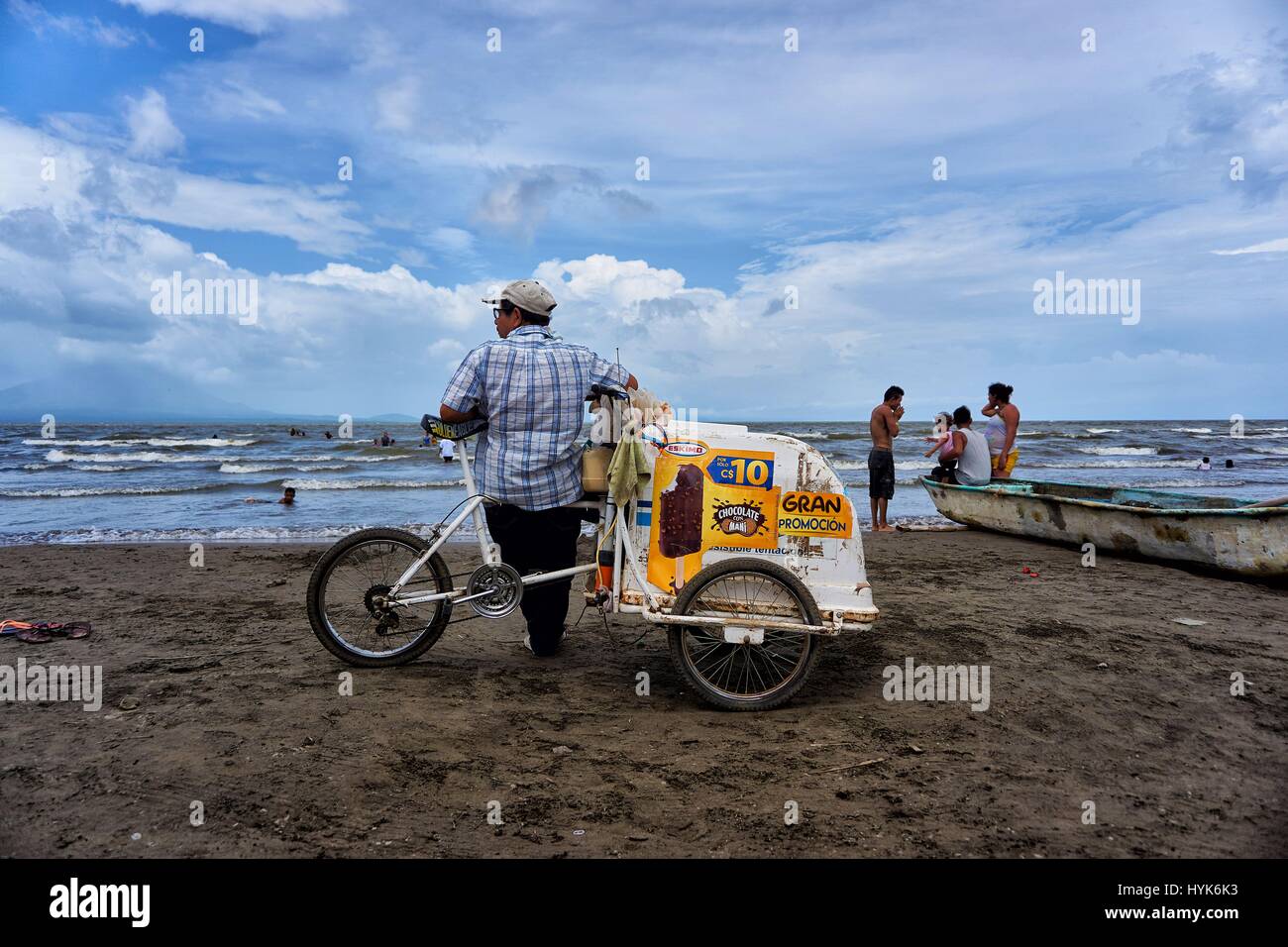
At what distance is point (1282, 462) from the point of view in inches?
1234

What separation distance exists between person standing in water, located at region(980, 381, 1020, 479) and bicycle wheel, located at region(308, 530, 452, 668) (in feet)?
31.3

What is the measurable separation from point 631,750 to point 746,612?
969 mm

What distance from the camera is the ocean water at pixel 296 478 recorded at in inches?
553

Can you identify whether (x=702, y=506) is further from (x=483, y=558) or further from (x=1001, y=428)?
(x=1001, y=428)

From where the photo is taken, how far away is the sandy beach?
9.71 ft

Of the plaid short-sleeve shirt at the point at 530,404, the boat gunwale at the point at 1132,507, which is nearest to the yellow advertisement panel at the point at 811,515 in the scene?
the plaid short-sleeve shirt at the point at 530,404

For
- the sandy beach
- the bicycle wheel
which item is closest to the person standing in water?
the sandy beach

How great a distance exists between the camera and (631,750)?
3744 mm

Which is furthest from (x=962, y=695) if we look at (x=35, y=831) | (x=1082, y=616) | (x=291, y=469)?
(x=291, y=469)

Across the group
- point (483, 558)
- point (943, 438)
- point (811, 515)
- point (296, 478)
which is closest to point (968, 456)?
point (943, 438)

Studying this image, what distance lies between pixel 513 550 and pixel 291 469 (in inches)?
969
